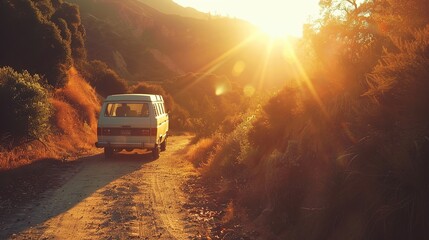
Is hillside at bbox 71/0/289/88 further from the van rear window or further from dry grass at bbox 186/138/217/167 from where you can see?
dry grass at bbox 186/138/217/167

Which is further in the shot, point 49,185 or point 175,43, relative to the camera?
point 175,43

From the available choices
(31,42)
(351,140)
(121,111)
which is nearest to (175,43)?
(31,42)

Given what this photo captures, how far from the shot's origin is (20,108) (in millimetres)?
14008

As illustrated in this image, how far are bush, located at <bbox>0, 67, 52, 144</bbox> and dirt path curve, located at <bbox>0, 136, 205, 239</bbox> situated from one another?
2.47m

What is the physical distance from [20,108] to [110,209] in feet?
24.0

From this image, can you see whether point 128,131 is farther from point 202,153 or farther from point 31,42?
point 31,42

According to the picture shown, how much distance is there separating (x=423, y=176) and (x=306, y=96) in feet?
14.3

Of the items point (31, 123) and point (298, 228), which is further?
point (31, 123)

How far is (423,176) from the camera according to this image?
462 cm

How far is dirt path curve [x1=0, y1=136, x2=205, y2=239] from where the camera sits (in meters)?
6.94

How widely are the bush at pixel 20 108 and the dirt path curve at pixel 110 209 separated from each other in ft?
8.10

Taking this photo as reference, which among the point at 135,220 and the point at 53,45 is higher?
the point at 53,45

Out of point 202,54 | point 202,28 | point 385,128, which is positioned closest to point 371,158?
point 385,128

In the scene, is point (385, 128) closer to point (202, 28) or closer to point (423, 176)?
point (423, 176)
